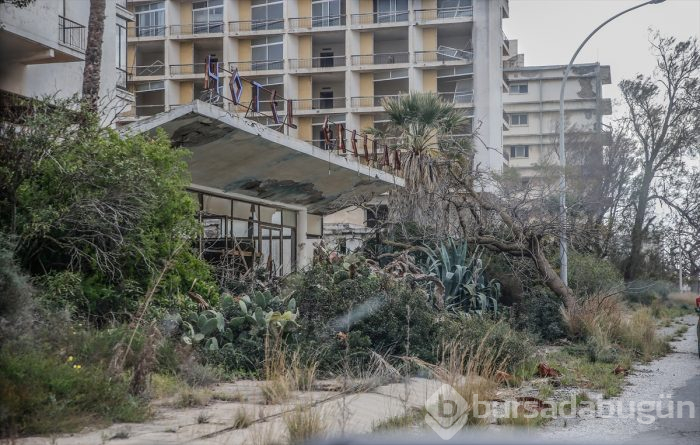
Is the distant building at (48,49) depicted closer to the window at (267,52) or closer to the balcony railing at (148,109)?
the window at (267,52)

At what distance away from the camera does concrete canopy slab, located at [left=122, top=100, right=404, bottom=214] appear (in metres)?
20.0

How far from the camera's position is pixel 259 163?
961 inches

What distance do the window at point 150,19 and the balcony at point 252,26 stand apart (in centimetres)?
494

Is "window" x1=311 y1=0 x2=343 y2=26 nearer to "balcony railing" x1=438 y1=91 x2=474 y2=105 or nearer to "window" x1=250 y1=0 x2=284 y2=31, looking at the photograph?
"window" x1=250 y1=0 x2=284 y2=31

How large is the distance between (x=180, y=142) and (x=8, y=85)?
5.24 m

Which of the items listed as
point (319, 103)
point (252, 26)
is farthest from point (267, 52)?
point (319, 103)

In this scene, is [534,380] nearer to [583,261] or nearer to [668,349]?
[668,349]

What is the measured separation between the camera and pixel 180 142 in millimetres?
20672

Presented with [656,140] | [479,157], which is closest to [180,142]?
[656,140]

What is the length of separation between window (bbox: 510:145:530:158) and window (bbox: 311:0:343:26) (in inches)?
1207

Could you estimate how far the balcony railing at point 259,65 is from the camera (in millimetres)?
59062

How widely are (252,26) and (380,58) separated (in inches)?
341

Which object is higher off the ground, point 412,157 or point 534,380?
point 412,157

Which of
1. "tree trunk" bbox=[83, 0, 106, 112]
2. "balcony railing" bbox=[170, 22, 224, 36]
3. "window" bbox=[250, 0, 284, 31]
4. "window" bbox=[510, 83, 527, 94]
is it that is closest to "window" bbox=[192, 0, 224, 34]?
"balcony railing" bbox=[170, 22, 224, 36]
